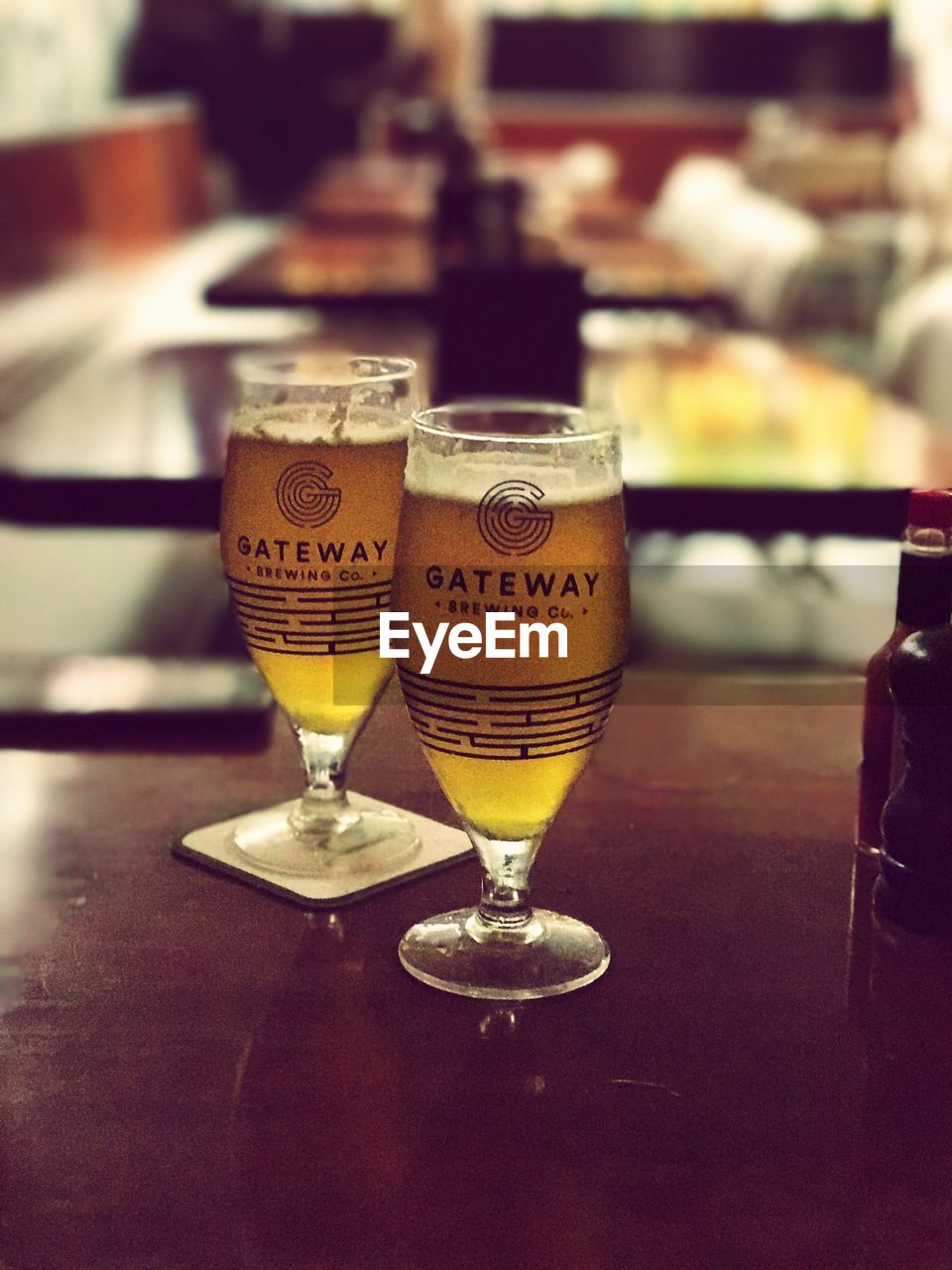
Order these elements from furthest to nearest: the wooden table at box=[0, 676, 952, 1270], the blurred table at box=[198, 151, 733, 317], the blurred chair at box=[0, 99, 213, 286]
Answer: the blurred chair at box=[0, 99, 213, 286]
the blurred table at box=[198, 151, 733, 317]
the wooden table at box=[0, 676, 952, 1270]

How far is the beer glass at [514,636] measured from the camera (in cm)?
58

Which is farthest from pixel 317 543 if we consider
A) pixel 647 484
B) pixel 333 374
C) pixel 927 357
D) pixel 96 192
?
pixel 96 192

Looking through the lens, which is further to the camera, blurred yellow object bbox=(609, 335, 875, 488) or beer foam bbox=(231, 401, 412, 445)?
blurred yellow object bbox=(609, 335, 875, 488)

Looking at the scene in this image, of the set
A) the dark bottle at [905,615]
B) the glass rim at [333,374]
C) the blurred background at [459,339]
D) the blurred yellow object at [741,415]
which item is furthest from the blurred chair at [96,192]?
the dark bottle at [905,615]

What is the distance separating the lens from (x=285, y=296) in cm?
282

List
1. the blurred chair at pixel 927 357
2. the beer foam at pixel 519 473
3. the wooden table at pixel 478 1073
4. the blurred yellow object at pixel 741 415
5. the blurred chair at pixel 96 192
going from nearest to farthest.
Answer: the wooden table at pixel 478 1073 < the beer foam at pixel 519 473 < the blurred yellow object at pixel 741 415 < the blurred chair at pixel 927 357 < the blurred chair at pixel 96 192

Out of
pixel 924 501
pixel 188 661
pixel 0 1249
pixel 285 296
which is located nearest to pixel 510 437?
pixel 924 501

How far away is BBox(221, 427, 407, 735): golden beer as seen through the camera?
0.69 meters

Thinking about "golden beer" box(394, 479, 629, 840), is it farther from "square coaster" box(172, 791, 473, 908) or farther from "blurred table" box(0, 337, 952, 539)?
"blurred table" box(0, 337, 952, 539)

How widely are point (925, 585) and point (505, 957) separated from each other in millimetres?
250

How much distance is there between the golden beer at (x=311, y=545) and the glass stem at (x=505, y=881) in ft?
0.40

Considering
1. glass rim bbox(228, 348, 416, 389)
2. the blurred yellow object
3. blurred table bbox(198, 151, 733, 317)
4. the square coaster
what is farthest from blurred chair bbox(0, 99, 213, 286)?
the square coaster

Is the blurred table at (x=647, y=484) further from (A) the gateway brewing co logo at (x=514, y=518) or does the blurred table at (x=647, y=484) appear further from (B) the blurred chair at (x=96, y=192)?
(B) the blurred chair at (x=96, y=192)

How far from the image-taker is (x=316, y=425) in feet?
2.29
